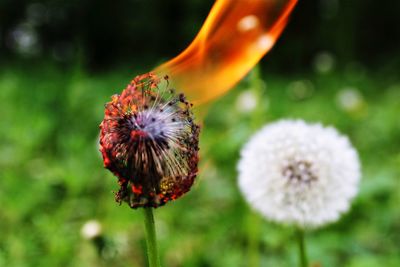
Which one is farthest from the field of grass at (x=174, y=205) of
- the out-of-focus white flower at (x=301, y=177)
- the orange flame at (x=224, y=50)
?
the out-of-focus white flower at (x=301, y=177)

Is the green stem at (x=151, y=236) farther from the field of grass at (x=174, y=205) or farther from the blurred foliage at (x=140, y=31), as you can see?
the blurred foliage at (x=140, y=31)

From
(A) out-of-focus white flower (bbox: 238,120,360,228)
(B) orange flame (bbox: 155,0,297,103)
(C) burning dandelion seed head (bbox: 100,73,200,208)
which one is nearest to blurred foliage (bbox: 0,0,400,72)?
(B) orange flame (bbox: 155,0,297,103)

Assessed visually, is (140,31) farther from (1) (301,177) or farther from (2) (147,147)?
(2) (147,147)

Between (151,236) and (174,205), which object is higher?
(174,205)

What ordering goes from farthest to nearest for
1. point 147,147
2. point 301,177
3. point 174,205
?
point 174,205 → point 301,177 → point 147,147

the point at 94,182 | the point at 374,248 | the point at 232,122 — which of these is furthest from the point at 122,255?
the point at 232,122

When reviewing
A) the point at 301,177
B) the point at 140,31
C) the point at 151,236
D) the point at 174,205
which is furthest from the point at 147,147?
the point at 140,31

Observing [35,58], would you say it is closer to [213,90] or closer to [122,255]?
[122,255]
